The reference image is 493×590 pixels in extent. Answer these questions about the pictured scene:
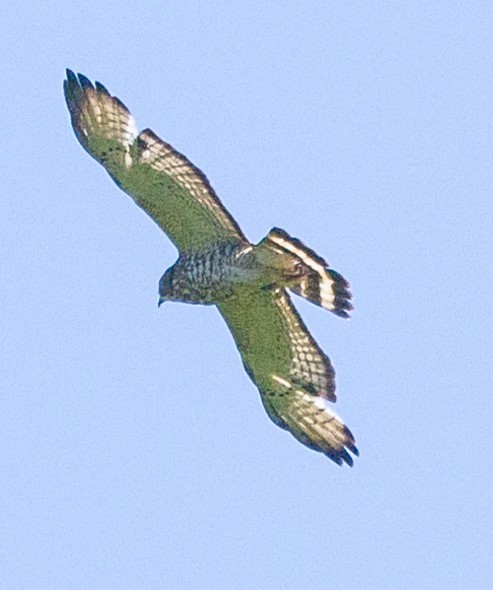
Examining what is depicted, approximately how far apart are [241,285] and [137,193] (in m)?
1.11

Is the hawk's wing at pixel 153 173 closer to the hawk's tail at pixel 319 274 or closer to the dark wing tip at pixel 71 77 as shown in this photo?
the dark wing tip at pixel 71 77

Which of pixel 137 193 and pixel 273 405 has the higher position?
pixel 137 193

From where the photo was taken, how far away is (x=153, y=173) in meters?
13.5

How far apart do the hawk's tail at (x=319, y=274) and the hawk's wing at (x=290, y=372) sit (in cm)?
82

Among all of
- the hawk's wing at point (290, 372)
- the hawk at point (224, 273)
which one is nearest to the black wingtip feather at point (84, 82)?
the hawk at point (224, 273)

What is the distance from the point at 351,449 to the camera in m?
13.9

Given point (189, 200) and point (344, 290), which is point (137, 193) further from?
point (344, 290)

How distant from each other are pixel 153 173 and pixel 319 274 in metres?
1.60

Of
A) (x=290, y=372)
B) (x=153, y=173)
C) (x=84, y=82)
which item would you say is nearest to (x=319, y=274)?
(x=290, y=372)

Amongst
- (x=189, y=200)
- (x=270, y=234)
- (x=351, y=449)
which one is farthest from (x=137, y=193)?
(x=351, y=449)

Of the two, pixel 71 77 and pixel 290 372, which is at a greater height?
pixel 71 77

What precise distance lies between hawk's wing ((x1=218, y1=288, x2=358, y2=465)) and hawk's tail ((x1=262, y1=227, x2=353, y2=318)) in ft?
2.69

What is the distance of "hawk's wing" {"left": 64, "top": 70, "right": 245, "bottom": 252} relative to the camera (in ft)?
44.3

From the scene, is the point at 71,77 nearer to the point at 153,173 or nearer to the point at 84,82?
the point at 84,82
